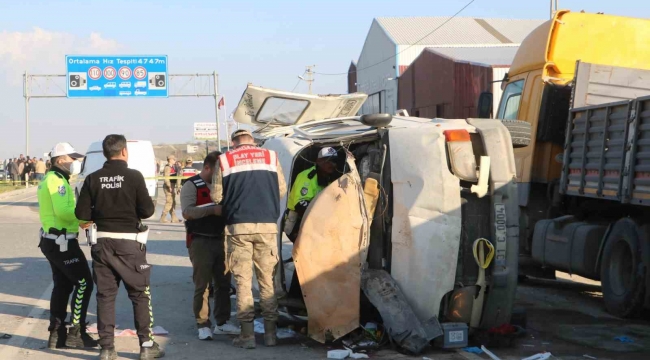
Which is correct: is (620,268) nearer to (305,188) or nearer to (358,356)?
(305,188)

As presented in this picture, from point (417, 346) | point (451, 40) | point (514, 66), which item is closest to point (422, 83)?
point (451, 40)

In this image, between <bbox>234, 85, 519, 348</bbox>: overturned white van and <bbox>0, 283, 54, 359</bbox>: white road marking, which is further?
<bbox>0, 283, 54, 359</bbox>: white road marking

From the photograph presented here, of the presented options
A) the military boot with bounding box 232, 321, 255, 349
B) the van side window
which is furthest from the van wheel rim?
the military boot with bounding box 232, 321, 255, 349

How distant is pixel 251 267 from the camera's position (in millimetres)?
7484

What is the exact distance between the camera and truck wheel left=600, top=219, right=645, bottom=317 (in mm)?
8719

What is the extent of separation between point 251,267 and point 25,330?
252 cm

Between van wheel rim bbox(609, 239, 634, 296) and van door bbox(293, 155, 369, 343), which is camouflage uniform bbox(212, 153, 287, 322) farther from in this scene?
van wheel rim bbox(609, 239, 634, 296)

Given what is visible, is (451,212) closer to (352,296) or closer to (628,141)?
(352,296)

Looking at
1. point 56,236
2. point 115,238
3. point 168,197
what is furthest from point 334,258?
point 168,197

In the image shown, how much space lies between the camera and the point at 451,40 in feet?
176

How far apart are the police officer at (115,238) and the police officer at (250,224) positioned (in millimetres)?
736

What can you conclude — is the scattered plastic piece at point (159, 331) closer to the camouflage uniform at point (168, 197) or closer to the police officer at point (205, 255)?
the police officer at point (205, 255)

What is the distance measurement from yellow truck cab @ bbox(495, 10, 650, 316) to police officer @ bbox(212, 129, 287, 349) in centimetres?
385

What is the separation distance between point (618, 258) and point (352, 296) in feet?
11.2
